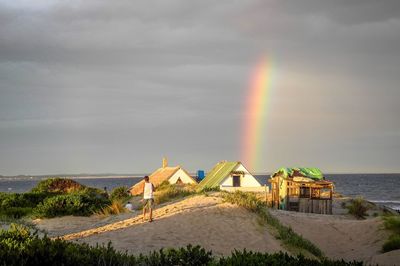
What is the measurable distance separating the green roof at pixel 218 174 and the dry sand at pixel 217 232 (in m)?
19.9

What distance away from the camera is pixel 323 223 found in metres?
29.8

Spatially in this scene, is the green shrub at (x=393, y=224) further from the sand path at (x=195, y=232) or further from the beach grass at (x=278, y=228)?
the sand path at (x=195, y=232)

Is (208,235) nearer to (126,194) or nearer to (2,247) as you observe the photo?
(2,247)

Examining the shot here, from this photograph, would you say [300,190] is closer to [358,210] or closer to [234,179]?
[358,210]

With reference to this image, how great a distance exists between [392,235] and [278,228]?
5750mm

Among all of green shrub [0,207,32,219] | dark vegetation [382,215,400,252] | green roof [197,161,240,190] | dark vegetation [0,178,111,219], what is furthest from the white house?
dark vegetation [382,215,400,252]

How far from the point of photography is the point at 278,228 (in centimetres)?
2280

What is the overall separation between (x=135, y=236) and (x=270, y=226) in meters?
6.66

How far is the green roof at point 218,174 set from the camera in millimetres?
49719

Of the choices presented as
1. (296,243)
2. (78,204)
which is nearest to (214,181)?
(78,204)

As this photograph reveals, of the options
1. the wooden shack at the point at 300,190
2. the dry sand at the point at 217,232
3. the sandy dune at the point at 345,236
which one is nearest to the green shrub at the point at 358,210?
the wooden shack at the point at 300,190

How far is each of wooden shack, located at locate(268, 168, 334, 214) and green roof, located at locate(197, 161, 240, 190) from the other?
9.15 m

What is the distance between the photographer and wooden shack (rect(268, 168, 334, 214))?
36594mm

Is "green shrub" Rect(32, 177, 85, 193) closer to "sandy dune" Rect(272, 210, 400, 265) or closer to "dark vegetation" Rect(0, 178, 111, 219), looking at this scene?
"dark vegetation" Rect(0, 178, 111, 219)
